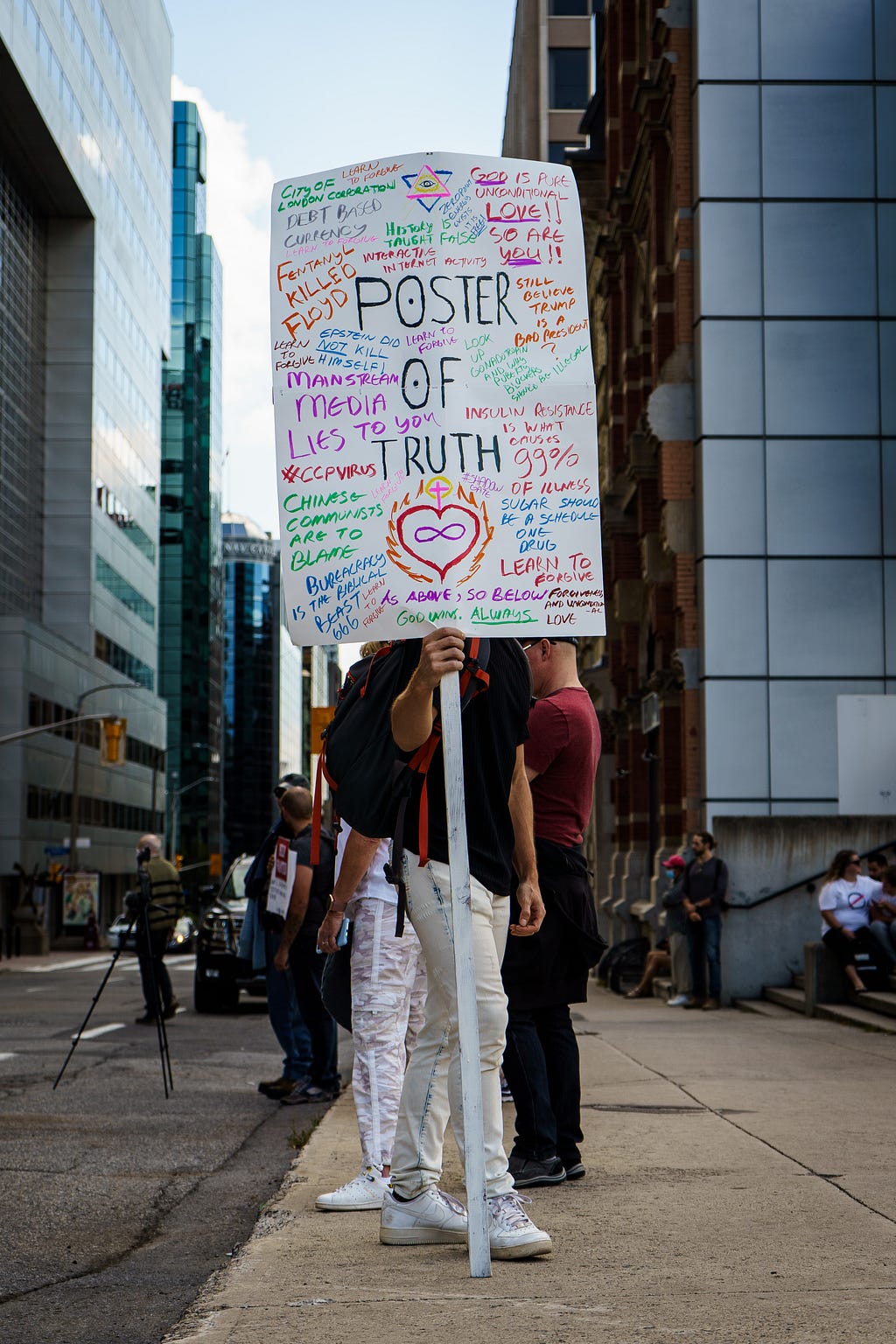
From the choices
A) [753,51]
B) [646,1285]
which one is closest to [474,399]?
[646,1285]

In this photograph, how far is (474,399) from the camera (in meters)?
5.22

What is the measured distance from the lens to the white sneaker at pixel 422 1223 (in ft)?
16.4

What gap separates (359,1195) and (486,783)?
172 cm

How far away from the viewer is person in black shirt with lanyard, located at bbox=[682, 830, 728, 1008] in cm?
1795

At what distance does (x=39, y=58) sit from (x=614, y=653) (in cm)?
4748

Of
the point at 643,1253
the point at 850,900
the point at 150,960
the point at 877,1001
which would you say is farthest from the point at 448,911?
the point at 850,900

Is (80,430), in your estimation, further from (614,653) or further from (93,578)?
(614,653)

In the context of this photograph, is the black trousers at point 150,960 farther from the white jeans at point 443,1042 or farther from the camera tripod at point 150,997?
the white jeans at point 443,1042

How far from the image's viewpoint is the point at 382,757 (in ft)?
16.7

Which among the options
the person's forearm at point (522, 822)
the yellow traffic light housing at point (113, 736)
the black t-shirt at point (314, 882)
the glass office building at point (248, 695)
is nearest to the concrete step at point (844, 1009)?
A: the black t-shirt at point (314, 882)

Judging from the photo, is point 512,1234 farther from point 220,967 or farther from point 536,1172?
point 220,967

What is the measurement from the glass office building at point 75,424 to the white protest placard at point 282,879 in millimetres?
53319

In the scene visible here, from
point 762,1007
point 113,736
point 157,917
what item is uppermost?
point 113,736

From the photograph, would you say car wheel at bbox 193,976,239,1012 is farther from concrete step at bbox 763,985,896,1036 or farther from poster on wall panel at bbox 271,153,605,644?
poster on wall panel at bbox 271,153,605,644
